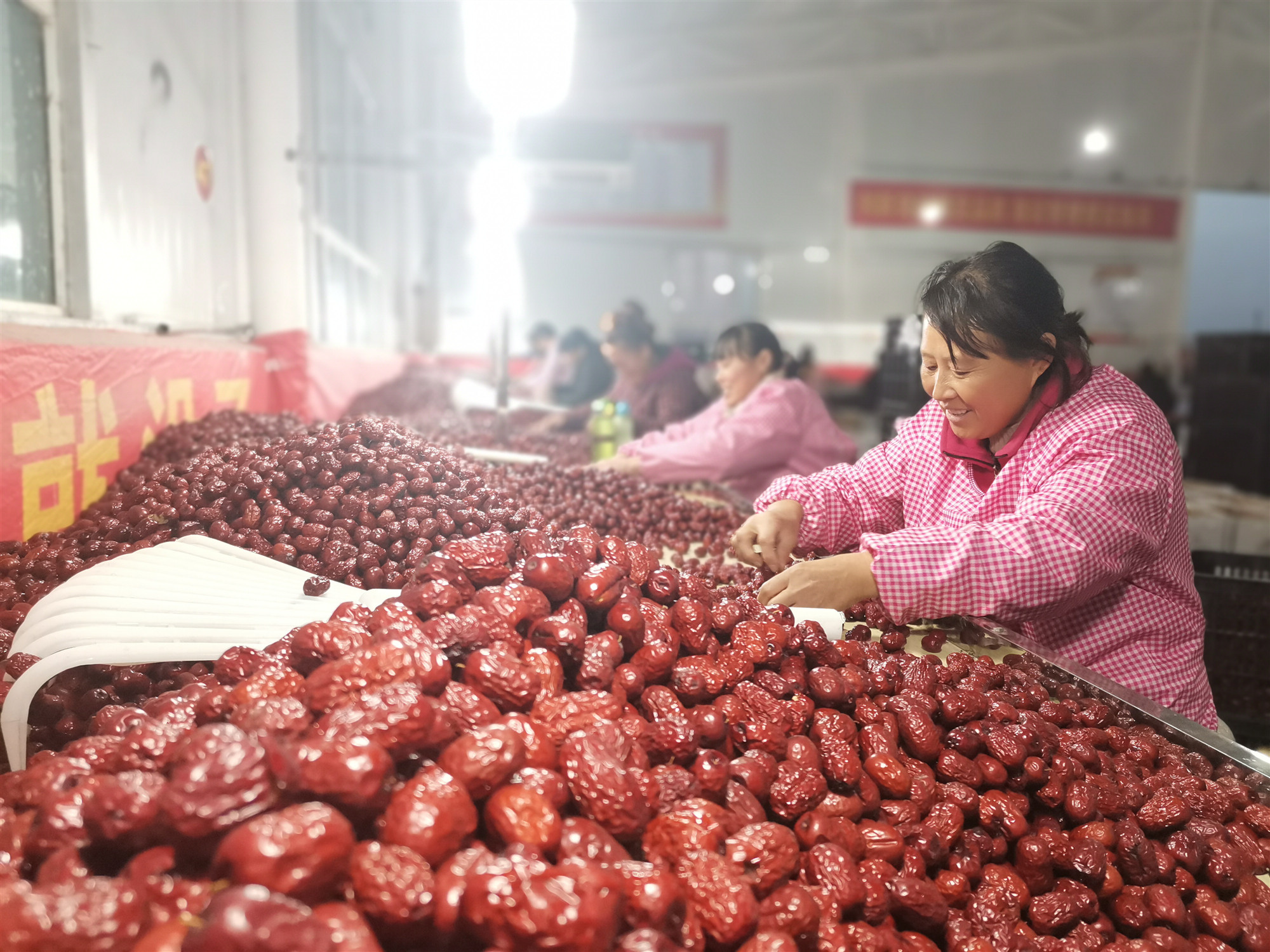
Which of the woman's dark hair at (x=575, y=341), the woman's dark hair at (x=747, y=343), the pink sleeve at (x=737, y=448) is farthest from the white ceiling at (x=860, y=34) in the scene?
the pink sleeve at (x=737, y=448)

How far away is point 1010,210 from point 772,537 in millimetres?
14229

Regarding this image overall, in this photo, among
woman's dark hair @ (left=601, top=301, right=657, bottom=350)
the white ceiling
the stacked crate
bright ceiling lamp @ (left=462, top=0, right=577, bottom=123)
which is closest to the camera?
bright ceiling lamp @ (left=462, top=0, right=577, bottom=123)

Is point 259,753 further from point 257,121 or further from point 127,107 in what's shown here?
point 257,121

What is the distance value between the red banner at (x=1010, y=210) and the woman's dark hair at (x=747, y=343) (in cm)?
1160

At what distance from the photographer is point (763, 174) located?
14.7 meters

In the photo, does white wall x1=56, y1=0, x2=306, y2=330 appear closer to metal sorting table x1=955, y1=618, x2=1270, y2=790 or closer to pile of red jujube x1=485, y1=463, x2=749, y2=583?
pile of red jujube x1=485, y1=463, x2=749, y2=583

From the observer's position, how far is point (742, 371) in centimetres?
390

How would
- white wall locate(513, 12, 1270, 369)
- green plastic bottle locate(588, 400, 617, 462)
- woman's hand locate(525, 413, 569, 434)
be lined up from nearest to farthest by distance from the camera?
green plastic bottle locate(588, 400, 617, 462) < woman's hand locate(525, 413, 569, 434) < white wall locate(513, 12, 1270, 369)

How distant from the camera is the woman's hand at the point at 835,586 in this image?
5.77 feet

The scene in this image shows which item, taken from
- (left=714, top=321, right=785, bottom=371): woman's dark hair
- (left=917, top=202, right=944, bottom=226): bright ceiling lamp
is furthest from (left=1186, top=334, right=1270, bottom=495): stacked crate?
(left=917, top=202, right=944, bottom=226): bright ceiling lamp

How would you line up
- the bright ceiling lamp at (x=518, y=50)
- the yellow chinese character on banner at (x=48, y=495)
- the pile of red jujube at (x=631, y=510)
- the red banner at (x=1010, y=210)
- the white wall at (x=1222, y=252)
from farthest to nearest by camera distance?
the white wall at (x=1222, y=252) → the red banner at (x=1010, y=210) → the bright ceiling lamp at (x=518, y=50) → the pile of red jujube at (x=631, y=510) → the yellow chinese character on banner at (x=48, y=495)

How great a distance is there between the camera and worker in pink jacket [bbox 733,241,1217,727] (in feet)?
5.39

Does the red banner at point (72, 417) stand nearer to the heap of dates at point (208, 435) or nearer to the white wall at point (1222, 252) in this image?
the heap of dates at point (208, 435)

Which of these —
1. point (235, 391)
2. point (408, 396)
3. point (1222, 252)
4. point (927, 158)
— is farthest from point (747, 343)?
point (1222, 252)
